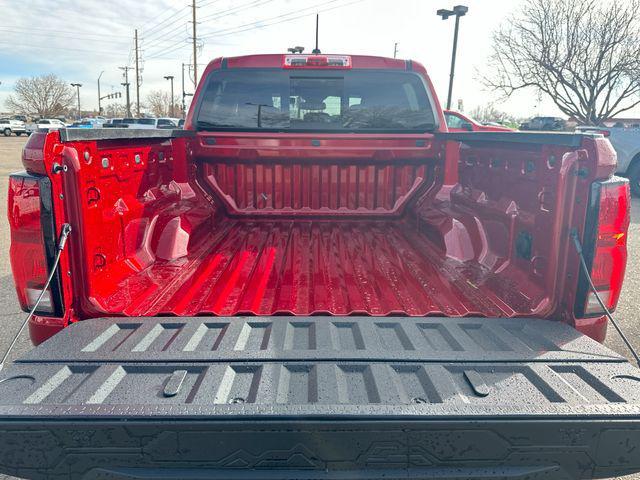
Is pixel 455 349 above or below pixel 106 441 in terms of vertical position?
above

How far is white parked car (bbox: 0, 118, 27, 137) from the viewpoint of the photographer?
170 ft

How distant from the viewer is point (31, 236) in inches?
82.1

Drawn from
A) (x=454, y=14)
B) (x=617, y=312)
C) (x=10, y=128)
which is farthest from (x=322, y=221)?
(x=10, y=128)

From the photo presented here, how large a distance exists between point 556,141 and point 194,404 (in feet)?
6.27

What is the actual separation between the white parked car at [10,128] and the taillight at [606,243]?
204 ft

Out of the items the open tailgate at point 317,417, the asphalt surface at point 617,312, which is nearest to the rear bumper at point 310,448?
the open tailgate at point 317,417

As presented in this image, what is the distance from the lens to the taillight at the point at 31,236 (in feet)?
6.64

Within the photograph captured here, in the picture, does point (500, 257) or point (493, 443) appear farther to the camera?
point (500, 257)

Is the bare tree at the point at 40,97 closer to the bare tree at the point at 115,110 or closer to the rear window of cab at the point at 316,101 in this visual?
the bare tree at the point at 115,110

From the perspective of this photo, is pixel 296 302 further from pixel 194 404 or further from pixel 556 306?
pixel 556 306

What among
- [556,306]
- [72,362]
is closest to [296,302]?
[72,362]

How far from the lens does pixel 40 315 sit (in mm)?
2172

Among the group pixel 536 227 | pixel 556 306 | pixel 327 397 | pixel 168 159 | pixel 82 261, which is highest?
pixel 168 159

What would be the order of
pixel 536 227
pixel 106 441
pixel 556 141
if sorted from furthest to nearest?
pixel 536 227
pixel 556 141
pixel 106 441
